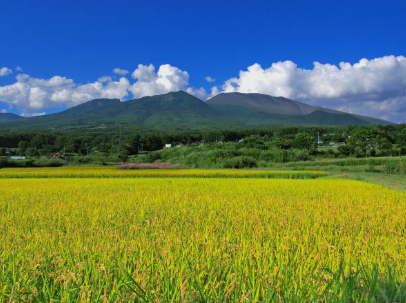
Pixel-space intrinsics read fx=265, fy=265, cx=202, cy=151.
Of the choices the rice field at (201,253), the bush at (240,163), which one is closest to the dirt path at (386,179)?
the rice field at (201,253)

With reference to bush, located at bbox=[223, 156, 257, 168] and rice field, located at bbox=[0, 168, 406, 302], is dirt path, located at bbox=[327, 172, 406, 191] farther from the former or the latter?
bush, located at bbox=[223, 156, 257, 168]

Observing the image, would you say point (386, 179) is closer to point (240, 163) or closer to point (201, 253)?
point (240, 163)

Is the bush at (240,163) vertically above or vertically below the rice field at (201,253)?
below

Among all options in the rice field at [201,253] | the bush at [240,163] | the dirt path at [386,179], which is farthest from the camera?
the bush at [240,163]

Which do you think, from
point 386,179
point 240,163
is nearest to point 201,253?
point 386,179

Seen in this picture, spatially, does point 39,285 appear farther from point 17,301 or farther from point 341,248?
point 341,248

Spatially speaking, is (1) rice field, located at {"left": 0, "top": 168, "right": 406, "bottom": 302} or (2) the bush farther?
(2) the bush

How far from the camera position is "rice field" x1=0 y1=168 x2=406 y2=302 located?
198 cm

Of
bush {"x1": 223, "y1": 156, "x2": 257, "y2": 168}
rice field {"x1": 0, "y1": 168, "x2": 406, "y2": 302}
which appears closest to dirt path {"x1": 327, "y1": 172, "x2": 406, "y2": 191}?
rice field {"x1": 0, "y1": 168, "x2": 406, "y2": 302}

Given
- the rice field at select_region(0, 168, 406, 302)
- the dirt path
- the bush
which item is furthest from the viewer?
the bush

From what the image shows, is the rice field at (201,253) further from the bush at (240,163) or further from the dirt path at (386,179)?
the bush at (240,163)

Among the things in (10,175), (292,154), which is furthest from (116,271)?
(292,154)

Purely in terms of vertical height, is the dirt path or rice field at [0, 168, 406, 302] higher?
rice field at [0, 168, 406, 302]

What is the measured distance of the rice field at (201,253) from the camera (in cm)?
198
